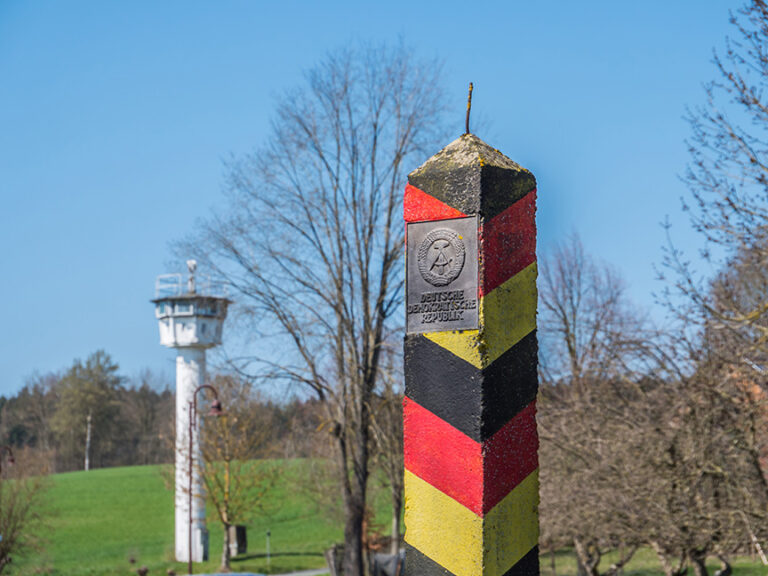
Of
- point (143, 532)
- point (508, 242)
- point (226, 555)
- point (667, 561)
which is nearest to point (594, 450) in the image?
point (667, 561)

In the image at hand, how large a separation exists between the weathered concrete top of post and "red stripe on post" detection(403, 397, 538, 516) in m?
0.62

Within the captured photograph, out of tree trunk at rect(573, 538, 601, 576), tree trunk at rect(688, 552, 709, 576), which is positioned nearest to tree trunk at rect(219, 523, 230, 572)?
tree trunk at rect(573, 538, 601, 576)

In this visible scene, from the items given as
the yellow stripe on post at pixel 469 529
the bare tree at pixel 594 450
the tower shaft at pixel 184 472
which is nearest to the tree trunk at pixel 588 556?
the bare tree at pixel 594 450

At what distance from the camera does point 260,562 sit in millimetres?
49188

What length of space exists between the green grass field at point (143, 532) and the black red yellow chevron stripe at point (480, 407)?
23600mm

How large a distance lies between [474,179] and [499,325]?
1.46ft

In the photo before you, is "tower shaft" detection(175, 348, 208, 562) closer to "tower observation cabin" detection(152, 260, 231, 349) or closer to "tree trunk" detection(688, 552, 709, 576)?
"tower observation cabin" detection(152, 260, 231, 349)

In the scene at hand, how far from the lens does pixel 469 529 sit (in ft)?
8.97

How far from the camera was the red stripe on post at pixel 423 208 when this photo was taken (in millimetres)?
2938

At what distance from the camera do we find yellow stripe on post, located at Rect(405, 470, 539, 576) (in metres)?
2.72

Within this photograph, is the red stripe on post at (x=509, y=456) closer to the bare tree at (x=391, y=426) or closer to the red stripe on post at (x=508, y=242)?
the red stripe on post at (x=508, y=242)

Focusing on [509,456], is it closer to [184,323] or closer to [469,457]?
[469,457]

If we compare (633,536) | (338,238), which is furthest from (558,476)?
(338,238)

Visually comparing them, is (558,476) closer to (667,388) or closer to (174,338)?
(667,388)
